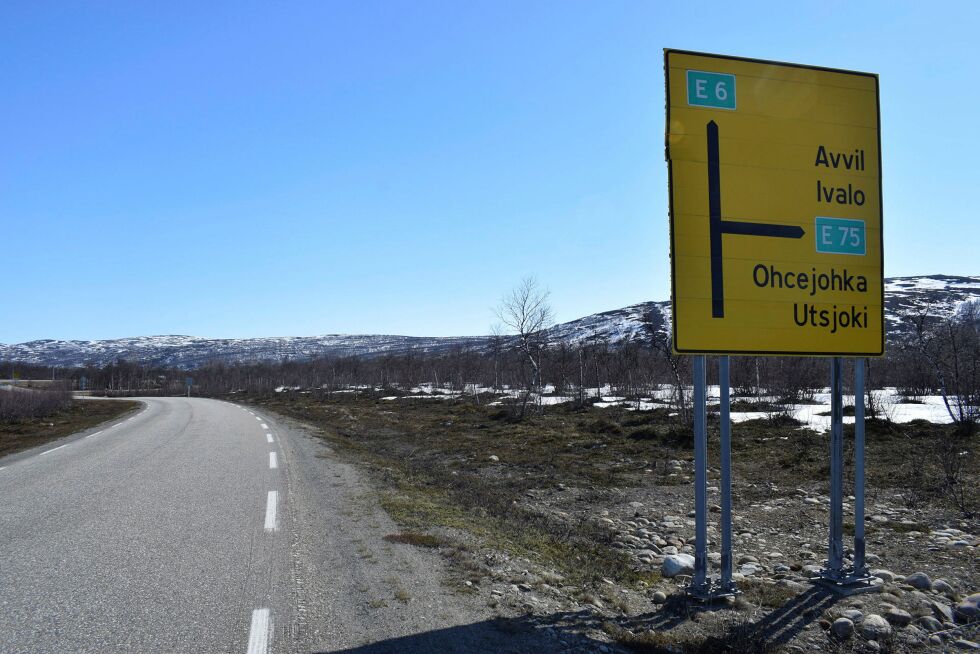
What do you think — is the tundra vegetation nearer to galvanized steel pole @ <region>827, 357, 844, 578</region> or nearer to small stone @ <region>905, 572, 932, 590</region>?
small stone @ <region>905, 572, 932, 590</region>

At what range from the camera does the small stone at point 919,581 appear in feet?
18.6

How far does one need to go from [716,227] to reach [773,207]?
65cm

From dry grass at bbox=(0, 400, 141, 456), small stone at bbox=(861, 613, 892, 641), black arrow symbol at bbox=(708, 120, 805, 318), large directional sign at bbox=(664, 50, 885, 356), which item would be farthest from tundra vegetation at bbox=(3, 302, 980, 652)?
dry grass at bbox=(0, 400, 141, 456)

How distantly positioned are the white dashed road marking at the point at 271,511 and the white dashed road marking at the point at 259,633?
9.51ft

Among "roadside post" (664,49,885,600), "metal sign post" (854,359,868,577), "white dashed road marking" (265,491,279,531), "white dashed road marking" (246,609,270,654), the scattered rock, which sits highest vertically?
"roadside post" (664,49,885,600)

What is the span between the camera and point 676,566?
658cm

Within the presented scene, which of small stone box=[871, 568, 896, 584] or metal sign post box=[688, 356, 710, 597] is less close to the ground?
metal sign post box=[688, 356, 710, 597]

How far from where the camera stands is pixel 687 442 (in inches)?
660

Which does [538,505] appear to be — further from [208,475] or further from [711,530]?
[208,475]

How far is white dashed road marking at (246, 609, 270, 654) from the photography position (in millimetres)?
4066

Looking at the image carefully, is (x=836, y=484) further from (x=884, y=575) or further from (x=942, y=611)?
(x=942, y=611)

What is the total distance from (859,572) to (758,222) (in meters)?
3.38

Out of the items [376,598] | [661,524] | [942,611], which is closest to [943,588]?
[942,611]

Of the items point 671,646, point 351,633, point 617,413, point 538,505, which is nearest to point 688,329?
point 671,646
